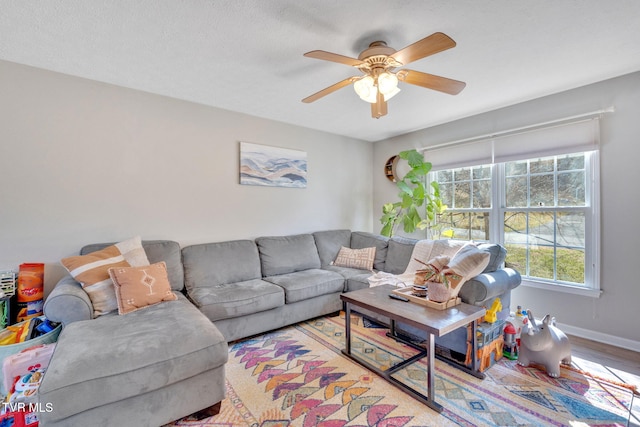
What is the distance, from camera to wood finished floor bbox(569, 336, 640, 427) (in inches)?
77.2

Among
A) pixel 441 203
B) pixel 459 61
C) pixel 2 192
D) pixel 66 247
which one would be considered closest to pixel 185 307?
pixel 66 247

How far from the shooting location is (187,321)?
1778mm

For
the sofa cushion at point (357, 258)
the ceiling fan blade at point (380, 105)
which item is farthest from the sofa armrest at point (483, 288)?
the ceiling fan blade at point (380, 105)

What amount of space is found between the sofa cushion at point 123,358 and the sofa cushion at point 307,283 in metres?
1.00

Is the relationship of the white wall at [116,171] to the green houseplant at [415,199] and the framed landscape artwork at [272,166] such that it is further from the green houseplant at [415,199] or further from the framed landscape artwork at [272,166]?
the green houseplant at [415,199]

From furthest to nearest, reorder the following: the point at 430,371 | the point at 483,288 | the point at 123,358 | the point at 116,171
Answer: the point at 116,171 → the point at 483,288 → the point at 430,371 → the point at 123,358

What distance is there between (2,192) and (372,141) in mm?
4304

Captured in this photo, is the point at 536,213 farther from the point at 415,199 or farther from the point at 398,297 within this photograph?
the point at 398,297

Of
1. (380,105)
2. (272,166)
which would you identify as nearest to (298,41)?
(380,105)

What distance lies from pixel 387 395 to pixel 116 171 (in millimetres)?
2914

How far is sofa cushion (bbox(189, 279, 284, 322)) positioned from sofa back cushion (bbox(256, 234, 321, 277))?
45 centimetres

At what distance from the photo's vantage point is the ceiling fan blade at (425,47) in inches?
57.2

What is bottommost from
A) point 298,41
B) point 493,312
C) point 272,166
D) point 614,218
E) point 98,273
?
point 493,312

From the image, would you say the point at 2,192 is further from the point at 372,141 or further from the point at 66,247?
the point at 372,141
